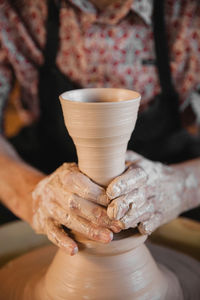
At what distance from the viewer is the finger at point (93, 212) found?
2.82 ft

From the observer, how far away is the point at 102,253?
0.89 meters

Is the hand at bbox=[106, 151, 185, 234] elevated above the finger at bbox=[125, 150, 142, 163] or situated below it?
below

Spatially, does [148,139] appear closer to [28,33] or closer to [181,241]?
[181,241]

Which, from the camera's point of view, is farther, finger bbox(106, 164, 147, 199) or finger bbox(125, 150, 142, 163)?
finger bbox(125, 150, 142, 163)

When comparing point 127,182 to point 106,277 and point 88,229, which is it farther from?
point 106,277

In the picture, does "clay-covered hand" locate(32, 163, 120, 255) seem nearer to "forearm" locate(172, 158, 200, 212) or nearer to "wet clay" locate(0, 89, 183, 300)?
"wet clay" locate(0, 89, 183, 300)

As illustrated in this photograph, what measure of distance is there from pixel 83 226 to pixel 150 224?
0.18 m

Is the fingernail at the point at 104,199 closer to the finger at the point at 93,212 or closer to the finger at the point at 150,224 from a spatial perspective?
the finger at the point at 93,212

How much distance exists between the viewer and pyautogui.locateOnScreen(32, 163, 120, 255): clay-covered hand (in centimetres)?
86

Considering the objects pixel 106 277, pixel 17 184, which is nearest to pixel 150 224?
pixel 106 277

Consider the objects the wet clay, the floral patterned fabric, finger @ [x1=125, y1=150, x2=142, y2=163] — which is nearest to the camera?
the wet clay

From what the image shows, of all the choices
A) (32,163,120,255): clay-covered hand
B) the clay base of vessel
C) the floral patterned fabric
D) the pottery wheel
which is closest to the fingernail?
(32,163,120,255): clay-covered hand

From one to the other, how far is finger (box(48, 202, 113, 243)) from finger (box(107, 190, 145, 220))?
Result: 4 cm

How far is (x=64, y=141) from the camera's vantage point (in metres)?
1.70
